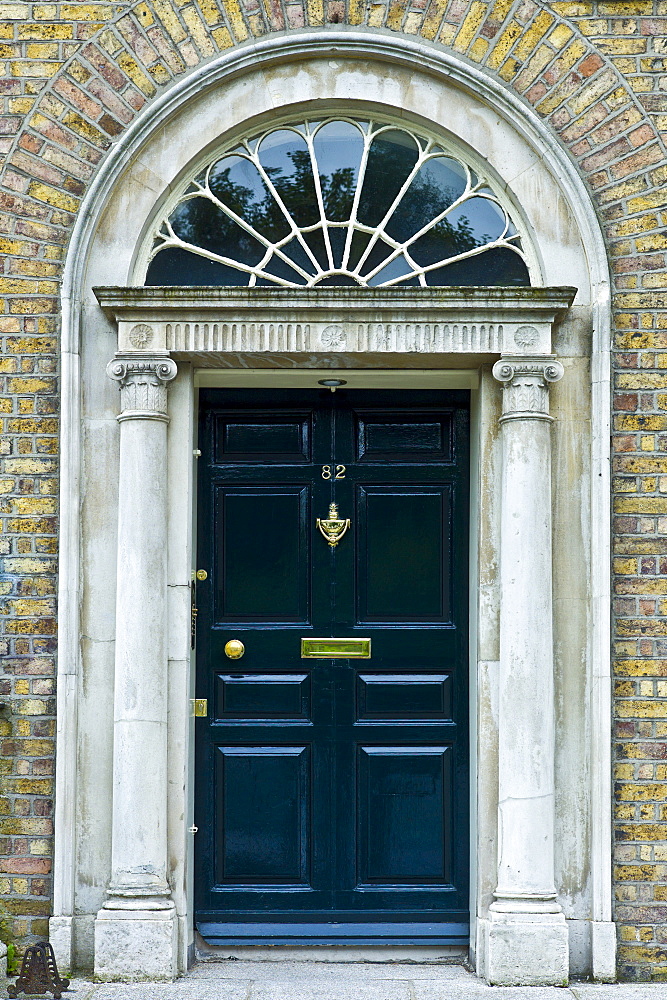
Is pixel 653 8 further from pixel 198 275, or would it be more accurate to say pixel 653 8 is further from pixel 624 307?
pixel 198 275

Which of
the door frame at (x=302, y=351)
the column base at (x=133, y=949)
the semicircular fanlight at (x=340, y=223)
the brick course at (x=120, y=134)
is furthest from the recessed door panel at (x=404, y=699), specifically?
the semicircular fanlight at (x=340, y=223)

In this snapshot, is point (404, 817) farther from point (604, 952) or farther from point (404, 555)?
point (404, 555)

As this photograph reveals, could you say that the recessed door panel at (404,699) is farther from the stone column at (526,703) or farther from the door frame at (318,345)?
the stone column at (526,703)

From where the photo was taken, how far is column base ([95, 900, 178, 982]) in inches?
184

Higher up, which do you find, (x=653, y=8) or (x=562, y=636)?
(x=653, y=8)

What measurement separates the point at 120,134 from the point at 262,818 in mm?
3245

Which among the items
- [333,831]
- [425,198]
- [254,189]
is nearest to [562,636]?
[333,831]

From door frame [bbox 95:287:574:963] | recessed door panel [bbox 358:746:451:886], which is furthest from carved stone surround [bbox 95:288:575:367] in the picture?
recessed door panel [bbox 358:746:451:886]

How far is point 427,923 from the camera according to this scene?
5180 mm

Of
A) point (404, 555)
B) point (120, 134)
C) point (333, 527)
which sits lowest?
point (404, 555)

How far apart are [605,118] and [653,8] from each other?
565mm

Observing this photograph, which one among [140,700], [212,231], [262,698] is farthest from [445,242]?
[140,700]

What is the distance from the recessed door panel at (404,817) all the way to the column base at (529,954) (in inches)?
21.9

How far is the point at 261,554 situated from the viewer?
17.3 ft
